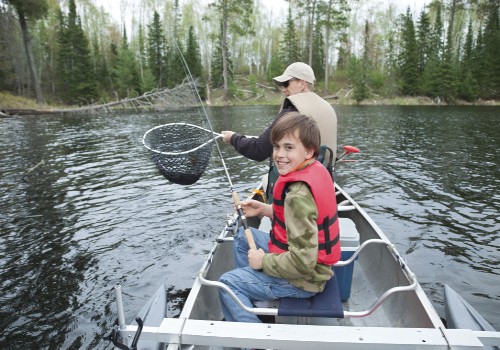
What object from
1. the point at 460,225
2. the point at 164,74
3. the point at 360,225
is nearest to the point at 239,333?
the point at 360,225

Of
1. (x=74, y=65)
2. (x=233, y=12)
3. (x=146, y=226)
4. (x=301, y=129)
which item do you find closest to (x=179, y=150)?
(x=146, y=226)

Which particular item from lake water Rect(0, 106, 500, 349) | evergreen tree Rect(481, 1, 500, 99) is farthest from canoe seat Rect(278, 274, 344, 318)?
evergreen tree Rect(481, 1, 500, 99)

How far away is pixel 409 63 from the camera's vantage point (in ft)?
168

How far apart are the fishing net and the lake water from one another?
164 cm

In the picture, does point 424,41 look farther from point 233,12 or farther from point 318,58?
point 233,12

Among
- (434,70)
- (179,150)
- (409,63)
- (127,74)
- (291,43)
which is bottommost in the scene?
(179,150)

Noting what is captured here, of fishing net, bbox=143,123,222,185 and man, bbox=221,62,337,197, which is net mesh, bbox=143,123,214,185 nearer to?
fishing net, bbox=143,123,222,185

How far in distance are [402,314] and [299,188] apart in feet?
6.53

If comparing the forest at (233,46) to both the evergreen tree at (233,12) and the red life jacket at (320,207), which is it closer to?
the evergreen tree at (233,12)

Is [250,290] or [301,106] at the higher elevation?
[301,106]

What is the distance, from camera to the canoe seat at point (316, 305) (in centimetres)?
283

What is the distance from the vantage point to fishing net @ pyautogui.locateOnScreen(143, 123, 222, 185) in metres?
5.26

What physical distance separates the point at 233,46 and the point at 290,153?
72105 millimetres

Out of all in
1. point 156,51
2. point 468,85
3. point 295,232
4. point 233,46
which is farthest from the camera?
point 233,46
